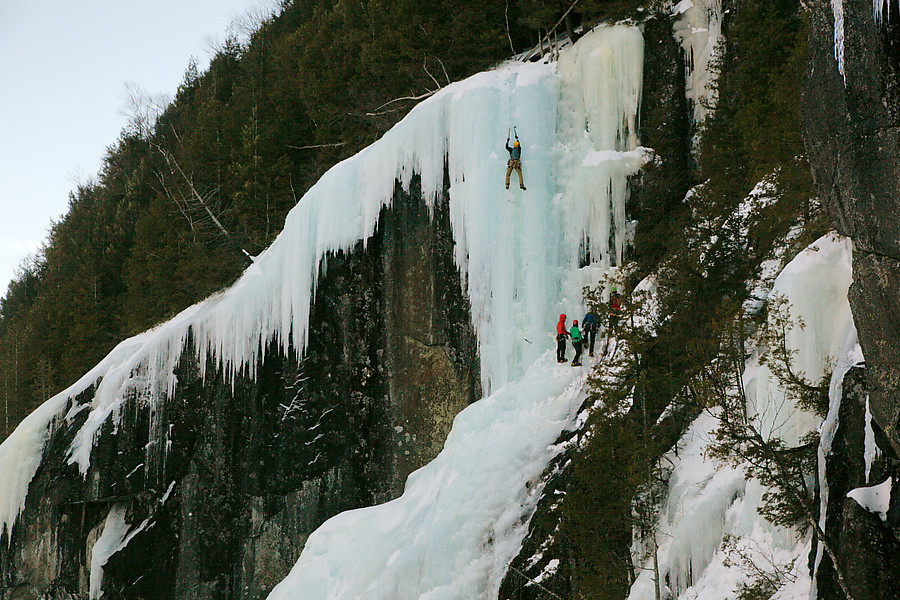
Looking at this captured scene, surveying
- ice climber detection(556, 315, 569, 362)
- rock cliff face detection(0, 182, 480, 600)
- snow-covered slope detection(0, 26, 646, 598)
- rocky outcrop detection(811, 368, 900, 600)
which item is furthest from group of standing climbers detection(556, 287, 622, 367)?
rocky outcrop detection(811, 368, 900, 600)

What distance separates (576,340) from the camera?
12438 mm

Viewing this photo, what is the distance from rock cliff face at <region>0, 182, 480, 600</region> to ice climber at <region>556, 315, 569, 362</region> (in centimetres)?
186

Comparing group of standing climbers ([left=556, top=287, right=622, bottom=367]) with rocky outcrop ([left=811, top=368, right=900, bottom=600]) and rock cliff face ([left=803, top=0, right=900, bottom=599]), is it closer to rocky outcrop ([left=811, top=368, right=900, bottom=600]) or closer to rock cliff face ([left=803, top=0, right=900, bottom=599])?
rocky outcrop ([left=811, top=368, right=900, bottom=600])

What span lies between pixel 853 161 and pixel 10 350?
25359 millimetres

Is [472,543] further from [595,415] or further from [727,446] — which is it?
[727,446]

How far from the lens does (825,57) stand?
689 cm

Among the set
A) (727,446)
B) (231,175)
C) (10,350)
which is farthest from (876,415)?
(10,350)

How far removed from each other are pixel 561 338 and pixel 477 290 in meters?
2.05

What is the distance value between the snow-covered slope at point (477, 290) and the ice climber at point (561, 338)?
21 centimetres

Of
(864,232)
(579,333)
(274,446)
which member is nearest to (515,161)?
(579,333)

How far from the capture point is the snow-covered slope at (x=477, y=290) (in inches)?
475

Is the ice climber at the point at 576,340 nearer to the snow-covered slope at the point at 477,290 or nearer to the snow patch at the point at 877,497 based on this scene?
the snow-covered slope at the point at 477,290

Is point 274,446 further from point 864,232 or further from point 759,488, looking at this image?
point 864,232

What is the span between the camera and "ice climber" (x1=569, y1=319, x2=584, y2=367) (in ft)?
40.5
